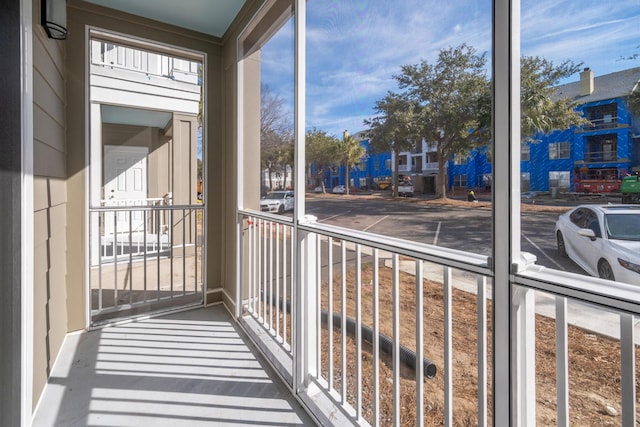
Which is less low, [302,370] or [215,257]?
[215,257]

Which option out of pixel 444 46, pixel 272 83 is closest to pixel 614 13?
pixel 444 46

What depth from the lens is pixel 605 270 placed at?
29.4 inches

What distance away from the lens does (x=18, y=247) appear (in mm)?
1518

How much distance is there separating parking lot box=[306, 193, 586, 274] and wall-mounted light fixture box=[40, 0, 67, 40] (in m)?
1.88

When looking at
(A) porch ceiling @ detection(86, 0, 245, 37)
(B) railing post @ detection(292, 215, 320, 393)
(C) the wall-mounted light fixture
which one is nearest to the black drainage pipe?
(B) railing post @ detection(292, 215, 320, 393)

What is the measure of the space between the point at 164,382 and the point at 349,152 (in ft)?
5.83

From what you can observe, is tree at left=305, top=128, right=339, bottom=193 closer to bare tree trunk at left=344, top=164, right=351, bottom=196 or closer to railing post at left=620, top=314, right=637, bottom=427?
bare tree trunk at left=344, top=164, right=351, bottom=196

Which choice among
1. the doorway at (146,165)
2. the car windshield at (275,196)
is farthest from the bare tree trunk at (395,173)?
the doorway at (146,165)

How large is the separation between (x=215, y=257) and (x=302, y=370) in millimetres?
1792

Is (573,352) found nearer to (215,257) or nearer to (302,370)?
(302,370)

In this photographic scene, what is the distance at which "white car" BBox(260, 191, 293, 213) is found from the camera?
2.18m

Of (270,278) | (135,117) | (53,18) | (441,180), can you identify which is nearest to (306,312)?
(270,278)

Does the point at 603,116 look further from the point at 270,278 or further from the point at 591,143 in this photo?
the point at 270,278

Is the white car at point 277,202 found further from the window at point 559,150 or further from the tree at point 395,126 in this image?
the window at point 559,150
